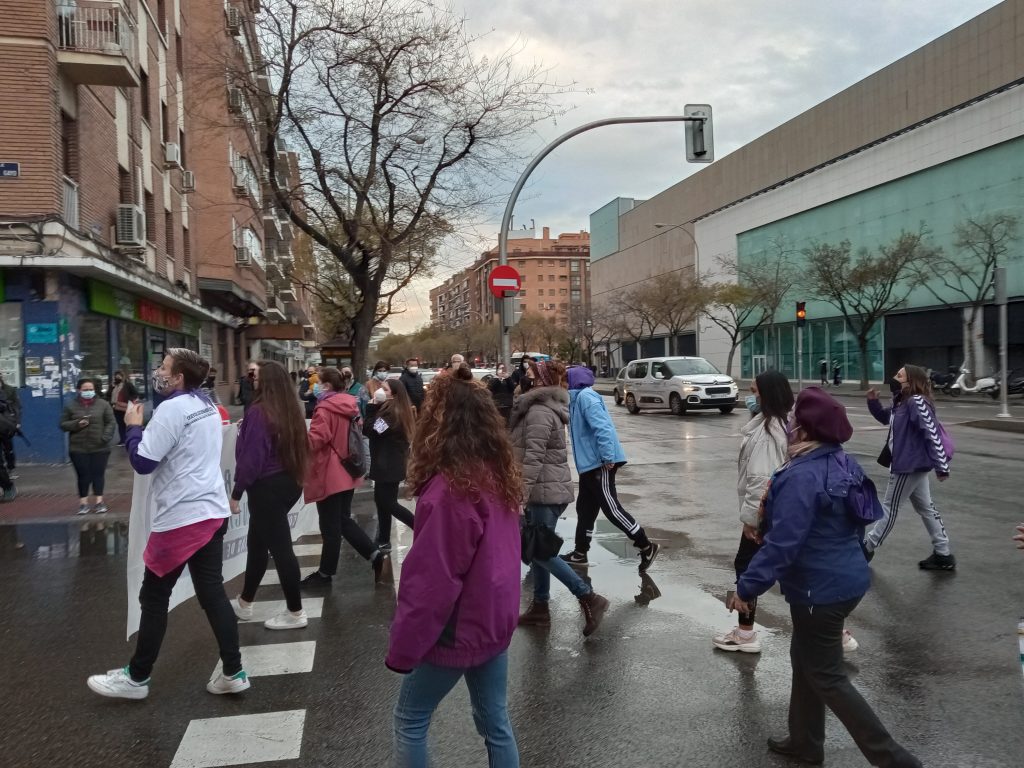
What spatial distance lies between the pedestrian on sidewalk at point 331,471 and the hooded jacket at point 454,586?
11.8 feet

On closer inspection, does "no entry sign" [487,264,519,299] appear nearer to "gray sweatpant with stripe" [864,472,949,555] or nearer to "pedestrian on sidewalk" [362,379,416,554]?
"pedestrian on sidewalk" [362,379,416,554]

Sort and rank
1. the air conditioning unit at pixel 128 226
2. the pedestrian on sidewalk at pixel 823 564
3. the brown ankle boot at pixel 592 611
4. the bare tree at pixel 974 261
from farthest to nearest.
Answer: the bare tree at pixel 974 261 → the air conditioning unit at pixel 128 226 → the brown ankle boot at pixel 592 611 → the pedestrian on sidewalk at pixel 823 564

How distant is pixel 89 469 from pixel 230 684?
21.1 ft

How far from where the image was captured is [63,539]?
831 centimetres

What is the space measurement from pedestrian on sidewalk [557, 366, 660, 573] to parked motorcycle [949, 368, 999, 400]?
2549cm

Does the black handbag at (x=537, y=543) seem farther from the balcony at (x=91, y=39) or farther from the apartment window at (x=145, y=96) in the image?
the apartment window at (x=145, y=96)

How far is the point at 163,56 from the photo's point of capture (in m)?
21.6

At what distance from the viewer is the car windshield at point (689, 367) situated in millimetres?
24344

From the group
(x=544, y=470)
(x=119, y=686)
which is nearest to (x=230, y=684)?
(x=119, y=686)

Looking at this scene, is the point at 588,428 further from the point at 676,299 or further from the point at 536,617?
the point at 676,299

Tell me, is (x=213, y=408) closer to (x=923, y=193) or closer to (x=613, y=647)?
(x=613, y=647)

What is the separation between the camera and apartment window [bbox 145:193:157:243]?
20.0 m

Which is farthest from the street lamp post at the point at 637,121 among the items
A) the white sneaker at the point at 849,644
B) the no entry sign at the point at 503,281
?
the white sneaker at the point at 849,644

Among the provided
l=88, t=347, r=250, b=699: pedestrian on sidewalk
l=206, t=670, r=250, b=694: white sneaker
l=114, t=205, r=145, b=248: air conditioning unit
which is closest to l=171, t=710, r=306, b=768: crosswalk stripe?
l=206, t=670, r=250, b=694: white sneaker
